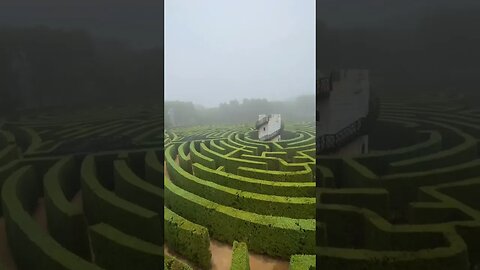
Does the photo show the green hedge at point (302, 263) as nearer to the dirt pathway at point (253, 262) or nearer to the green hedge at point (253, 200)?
the dirt pathway at point (253, 262)

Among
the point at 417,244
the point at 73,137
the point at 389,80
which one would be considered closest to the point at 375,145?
the point at 389,80

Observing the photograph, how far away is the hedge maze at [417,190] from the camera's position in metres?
2.82

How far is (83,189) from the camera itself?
2822 mm

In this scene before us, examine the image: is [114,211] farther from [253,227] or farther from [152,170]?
[253,227]

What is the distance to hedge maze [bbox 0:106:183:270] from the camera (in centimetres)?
254

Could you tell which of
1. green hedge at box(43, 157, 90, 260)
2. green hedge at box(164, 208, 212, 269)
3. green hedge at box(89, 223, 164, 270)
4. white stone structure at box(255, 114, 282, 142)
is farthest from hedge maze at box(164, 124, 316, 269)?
green hedge at box(43, 157, 90, 260)

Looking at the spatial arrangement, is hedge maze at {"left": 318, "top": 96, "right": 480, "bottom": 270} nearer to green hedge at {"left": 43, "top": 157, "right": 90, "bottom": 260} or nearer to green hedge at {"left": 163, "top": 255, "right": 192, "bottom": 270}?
green hedge at {"left": 43, "top": 157, "right": 90, "bottom": 260}

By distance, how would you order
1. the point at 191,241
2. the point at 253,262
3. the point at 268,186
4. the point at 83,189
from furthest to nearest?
1. the point at 268,186
2. the point at 253,262
3. the point at 191,241
4. the point at 83,189

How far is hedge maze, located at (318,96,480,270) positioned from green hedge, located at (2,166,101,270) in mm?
2484

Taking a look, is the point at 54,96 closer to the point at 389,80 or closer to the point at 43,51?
the point at 43,51

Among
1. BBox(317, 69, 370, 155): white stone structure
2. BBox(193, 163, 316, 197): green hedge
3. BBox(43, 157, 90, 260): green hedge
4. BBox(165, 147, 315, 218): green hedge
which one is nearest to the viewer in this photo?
BBox(43, 157, 90, 260): green hedge

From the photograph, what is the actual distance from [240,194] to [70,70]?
16.9 ft

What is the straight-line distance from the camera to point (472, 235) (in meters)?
2.90

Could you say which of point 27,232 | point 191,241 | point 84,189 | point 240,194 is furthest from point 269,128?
point 27,232
